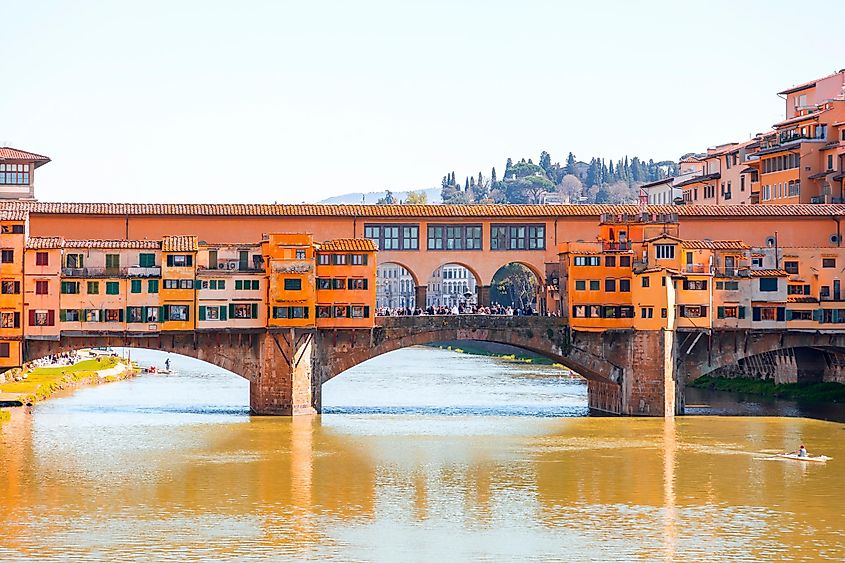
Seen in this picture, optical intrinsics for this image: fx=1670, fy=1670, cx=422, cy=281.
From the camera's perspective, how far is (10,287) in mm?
62281

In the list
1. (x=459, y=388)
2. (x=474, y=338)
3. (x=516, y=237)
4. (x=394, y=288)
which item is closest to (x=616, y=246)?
(x=516, y=237)

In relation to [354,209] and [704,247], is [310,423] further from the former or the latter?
[704,247]

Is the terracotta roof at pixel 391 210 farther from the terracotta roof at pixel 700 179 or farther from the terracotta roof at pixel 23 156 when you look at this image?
the terracotta roof at pixel 700 179

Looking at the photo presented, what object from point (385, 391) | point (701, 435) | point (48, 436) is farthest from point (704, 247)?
point (48, 436)

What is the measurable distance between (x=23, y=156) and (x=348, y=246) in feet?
80.1

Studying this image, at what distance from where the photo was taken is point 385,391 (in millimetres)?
79438

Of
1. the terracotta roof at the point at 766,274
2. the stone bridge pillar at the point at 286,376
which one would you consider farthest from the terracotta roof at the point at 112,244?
the terracotta roof at the point at 766,274

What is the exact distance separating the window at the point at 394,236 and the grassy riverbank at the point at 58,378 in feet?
51.9

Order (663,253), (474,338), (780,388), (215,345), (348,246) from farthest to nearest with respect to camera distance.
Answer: (780,388), (474,338), (663,253), (348,246), (215,345)

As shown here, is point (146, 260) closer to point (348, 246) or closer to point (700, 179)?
point (348, 246)

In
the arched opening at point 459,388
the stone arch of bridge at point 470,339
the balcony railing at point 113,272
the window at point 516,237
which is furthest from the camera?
the window at point 516,237

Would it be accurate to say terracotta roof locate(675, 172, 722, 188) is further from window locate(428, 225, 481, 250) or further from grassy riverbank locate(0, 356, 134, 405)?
grassy riverbank locate(0, 356, 134, 405)

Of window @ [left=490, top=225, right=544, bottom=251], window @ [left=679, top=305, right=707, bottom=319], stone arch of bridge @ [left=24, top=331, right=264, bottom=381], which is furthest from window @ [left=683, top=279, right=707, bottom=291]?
stone arch of bridge @ [left=24, top=331, right=264, bottom=381]

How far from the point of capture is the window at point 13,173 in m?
82.2
